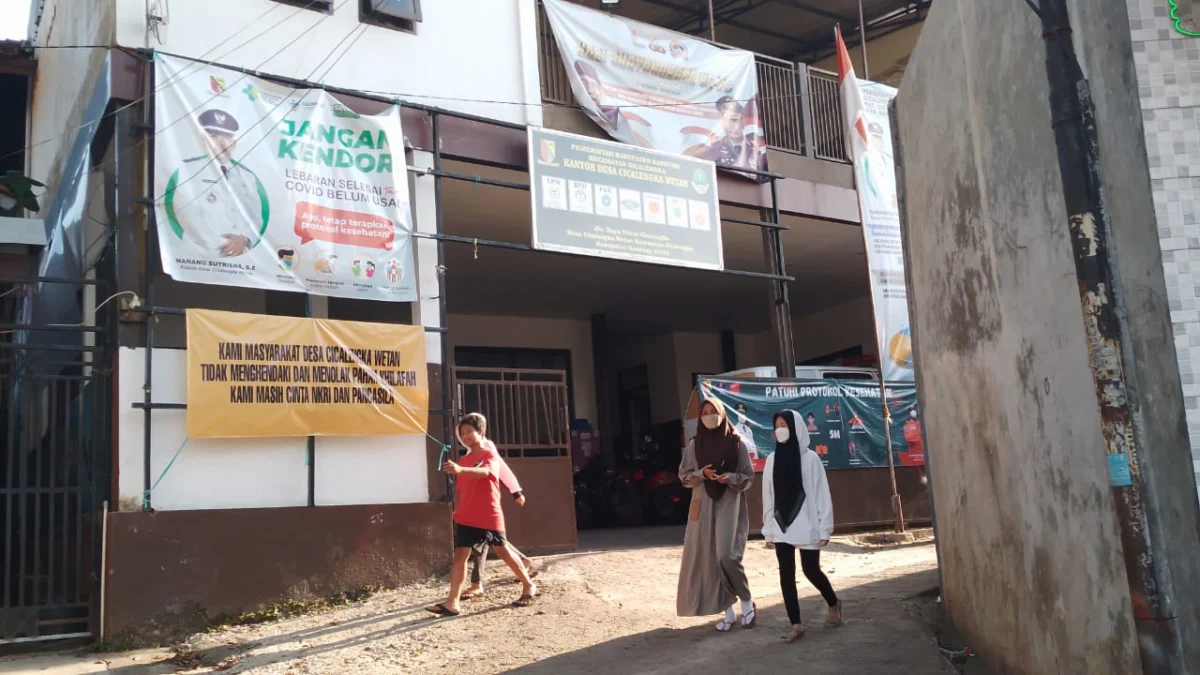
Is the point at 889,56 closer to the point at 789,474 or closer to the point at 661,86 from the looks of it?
the point at 661,86

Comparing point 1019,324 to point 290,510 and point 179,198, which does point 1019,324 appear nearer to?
point 290,510

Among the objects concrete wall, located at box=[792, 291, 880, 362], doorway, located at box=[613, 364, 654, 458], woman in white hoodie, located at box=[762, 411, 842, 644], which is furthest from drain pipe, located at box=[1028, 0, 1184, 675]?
doorway, located at box=[613, 364, 654, 458]

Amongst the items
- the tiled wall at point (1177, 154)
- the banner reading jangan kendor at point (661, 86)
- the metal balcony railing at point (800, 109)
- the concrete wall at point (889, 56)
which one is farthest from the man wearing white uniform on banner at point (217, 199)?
the concrete wall at point (889, 56)

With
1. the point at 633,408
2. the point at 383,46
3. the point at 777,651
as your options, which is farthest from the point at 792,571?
the point at 633,408

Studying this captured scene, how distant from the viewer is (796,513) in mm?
7051

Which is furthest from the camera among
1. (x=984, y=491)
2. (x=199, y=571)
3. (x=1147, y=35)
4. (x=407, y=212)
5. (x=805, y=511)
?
(x=407, y=212)

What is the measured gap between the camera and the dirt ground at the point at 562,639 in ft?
22.0

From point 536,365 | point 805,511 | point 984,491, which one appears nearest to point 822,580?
point 805,511

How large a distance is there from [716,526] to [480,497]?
1870 mm

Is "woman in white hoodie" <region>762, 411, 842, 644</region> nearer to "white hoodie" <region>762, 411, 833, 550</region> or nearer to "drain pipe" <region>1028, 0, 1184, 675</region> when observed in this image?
"white hoodie" <region>762, 411, 833, 550</region>

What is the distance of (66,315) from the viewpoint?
10.5 metres

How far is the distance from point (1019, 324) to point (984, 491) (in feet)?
4.17

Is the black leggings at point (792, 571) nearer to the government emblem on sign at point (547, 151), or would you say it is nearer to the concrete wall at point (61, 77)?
the government emblem on sign at point (547, 151)

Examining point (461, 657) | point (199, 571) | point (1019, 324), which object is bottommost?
point (461, 657)
